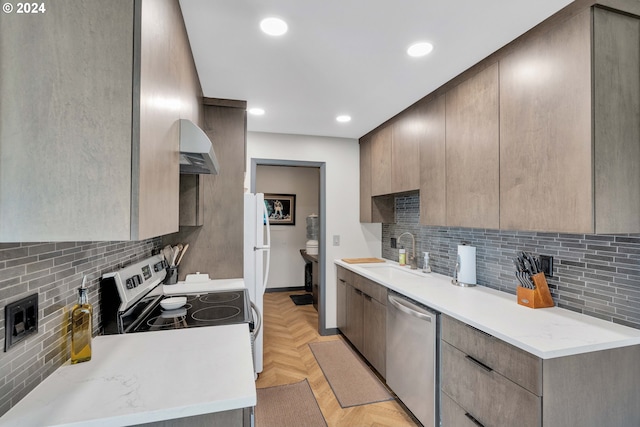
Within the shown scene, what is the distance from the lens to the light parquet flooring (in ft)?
6.95

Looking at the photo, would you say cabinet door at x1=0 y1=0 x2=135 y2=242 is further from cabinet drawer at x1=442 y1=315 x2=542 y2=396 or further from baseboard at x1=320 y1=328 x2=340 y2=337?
baseboard at x1=320 y1=328 x2=340 y2=337

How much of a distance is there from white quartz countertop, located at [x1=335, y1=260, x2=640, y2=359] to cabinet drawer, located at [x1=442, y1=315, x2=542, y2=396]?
0.04 metres

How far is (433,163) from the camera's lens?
7.82 ft

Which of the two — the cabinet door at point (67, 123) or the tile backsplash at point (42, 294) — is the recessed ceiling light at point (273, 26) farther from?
the tile backsplash at point (42, 294)

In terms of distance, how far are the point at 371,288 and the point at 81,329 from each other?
2132mm

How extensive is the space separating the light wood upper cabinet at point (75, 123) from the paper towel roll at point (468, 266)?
2171 mm

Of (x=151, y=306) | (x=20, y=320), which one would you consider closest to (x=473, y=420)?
(x=151, y=306)

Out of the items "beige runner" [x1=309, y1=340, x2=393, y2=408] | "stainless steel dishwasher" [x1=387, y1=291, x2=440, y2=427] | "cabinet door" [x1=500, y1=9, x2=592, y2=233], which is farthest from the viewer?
"beige runner" [x1=309, y1=340, x2=393, y2=408]

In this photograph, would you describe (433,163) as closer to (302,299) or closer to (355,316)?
(355,316)

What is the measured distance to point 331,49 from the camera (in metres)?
1.75

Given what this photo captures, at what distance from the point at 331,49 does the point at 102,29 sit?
1.28 metres

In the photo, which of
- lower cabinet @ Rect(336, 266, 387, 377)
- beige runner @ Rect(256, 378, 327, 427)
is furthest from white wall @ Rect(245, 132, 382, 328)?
beige runner @ Rect(256, 378, 327, 427)

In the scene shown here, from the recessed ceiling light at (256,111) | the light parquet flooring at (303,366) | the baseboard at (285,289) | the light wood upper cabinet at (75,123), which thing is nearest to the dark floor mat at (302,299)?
the light parquet flooring at (303,366)

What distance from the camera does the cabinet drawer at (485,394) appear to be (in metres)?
1.30
